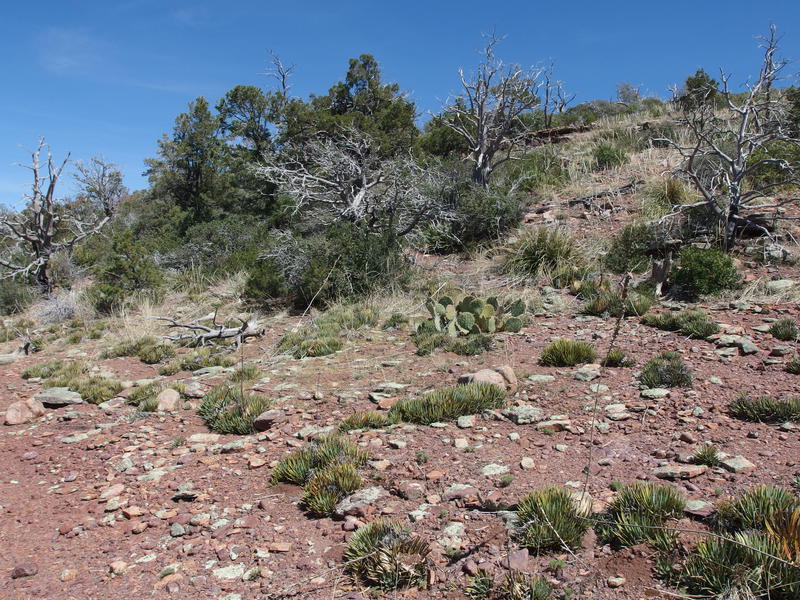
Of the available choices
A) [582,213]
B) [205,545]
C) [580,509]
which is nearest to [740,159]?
[582,213]

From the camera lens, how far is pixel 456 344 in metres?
6.63

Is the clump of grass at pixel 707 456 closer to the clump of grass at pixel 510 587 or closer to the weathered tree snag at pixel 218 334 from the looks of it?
the clump of grass at pixel 510 587

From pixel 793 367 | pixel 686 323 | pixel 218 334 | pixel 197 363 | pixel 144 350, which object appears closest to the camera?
pixel 793 367

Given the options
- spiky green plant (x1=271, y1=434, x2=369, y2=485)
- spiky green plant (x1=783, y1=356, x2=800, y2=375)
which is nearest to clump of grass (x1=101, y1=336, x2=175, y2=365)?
spiky green plant (x1=271, y1=434, x2=369, y2=485)

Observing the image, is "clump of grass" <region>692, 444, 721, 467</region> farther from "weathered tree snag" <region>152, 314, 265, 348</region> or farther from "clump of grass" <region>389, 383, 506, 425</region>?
"weathered tree snag" <region>152, 314, 265, 348</region>

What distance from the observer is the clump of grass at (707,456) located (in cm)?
344

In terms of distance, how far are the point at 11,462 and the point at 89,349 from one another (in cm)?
468

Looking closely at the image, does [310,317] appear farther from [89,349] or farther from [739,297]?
[739,297]

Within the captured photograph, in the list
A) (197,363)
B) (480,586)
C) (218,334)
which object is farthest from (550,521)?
(218,334)

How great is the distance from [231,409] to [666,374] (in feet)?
13.3

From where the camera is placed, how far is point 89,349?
898 centimetres

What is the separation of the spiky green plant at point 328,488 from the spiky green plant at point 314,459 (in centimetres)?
15

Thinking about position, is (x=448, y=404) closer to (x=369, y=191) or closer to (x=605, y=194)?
(x=369, y=191)

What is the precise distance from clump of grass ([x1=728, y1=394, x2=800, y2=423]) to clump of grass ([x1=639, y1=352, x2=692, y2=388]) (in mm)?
638
